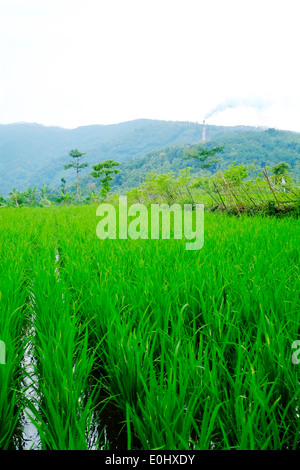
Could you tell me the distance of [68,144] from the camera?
397ft

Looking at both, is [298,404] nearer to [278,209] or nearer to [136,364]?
[136,364]

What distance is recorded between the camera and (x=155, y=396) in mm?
995

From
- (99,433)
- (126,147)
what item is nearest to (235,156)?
(99,433)

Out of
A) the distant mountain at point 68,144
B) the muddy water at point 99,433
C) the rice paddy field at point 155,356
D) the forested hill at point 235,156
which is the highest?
the distant mountain at point 68,144

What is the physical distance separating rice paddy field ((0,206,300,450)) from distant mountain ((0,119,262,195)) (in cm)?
7322

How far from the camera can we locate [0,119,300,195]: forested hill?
1935 inches

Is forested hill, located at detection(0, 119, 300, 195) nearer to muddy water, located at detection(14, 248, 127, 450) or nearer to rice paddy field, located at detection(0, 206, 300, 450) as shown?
rice paddy field, located at detection(0, 206, 300, 450)

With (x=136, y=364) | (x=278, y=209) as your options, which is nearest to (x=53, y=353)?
(x=136, y=364)

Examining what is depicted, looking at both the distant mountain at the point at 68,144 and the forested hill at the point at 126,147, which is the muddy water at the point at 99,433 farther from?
the distant mountain at the point at 68,144

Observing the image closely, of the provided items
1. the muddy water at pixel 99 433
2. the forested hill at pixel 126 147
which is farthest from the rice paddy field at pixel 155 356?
the forested hill at pixel 126 147

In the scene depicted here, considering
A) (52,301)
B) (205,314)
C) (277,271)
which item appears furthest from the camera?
(277,271)

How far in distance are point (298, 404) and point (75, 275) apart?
1662mm

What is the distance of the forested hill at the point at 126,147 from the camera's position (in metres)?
49.2
